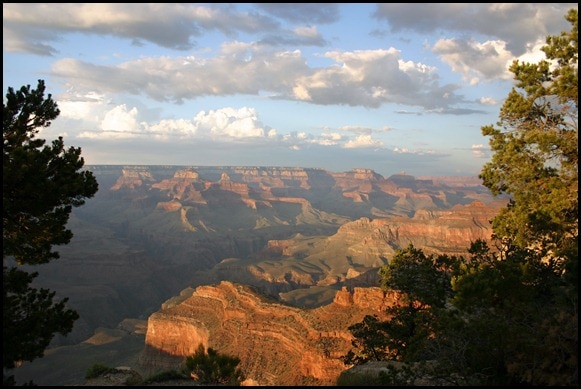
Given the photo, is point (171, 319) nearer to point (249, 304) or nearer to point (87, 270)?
point (249, 304)

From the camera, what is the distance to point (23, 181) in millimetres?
15383

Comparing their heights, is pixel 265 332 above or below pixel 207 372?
below

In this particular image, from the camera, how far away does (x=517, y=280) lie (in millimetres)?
13383

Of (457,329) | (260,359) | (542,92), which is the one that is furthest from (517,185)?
(260,359)

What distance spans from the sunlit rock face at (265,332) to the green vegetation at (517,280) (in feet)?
47.2

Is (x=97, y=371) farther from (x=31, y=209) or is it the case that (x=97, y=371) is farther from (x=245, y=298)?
(x=245, y=298)

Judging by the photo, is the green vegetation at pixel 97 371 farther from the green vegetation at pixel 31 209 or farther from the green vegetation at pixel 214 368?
the green vegetation at pixel 214 368

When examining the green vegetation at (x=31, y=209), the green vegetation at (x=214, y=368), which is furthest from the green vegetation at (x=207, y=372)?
the green vegetation at (x=31, y=209)

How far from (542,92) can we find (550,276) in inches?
326

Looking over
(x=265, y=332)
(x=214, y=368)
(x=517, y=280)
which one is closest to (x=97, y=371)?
(x=214, y=368)

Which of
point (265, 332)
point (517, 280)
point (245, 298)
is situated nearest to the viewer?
point (517, 280)

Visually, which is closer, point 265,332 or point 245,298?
point 265,332

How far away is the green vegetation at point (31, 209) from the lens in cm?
1486

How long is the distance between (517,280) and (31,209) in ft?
56.7
